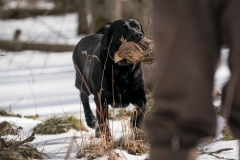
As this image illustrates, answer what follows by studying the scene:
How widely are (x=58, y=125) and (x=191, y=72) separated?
309 centimetres

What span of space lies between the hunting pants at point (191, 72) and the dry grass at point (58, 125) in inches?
112

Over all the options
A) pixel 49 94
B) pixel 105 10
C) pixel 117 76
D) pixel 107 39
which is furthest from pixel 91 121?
pixel 105 10

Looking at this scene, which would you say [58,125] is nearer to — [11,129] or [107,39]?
[11,129]

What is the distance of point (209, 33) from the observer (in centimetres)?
153

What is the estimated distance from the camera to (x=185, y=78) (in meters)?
1.52

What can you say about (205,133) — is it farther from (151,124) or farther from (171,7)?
(171,7)

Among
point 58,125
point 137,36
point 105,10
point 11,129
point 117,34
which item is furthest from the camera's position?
point 105,10

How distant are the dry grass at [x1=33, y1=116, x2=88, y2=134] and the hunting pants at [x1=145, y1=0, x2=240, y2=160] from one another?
112 inches

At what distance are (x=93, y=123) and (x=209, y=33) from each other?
132 inches

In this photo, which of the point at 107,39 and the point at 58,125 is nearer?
the point at 107,39

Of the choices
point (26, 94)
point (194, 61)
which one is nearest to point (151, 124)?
point (194, 61)

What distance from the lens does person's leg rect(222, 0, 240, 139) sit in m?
1.51

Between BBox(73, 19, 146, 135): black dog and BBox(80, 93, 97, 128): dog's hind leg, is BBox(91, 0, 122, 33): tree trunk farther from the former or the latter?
BBox(73, 19, 146, 135): black dog

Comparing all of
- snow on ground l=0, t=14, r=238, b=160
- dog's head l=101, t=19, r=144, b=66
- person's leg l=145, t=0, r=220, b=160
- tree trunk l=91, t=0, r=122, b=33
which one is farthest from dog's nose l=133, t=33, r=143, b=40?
tree trunk l=91, t=0, r=122, b=33
